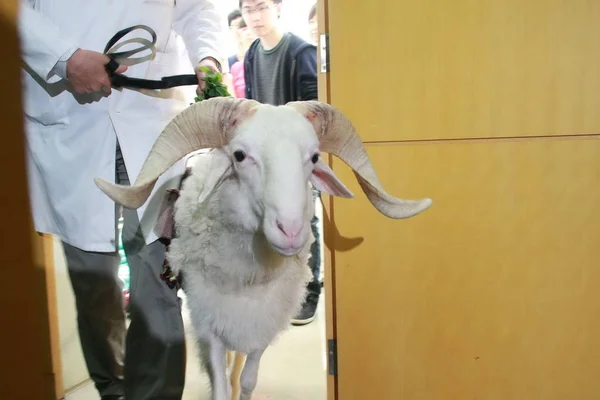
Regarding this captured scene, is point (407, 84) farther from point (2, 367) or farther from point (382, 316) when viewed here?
point (2, 367)

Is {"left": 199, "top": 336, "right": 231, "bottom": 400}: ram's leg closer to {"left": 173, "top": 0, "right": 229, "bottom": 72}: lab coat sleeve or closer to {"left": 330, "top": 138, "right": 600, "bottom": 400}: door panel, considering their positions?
{"left": 330, "top": 138, "right": 600, "bottom": 400}: door panel

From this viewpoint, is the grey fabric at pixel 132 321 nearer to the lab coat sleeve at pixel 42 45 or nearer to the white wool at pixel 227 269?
the white wool at pixel 227 269

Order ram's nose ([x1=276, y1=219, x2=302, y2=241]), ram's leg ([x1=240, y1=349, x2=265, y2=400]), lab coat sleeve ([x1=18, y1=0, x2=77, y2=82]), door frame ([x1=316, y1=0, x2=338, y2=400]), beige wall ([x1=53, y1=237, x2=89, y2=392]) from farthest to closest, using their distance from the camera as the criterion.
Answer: door frame ([x1=316, y1=0, x2=338, y2=400])
ram's leg ([x1=240, y1=349, x2=265, y2=400])
beige wall ([x1=53, y1=237, x2=89, y2=392])
lab coat sleeve ([x1=18, y1=0, x2=77, y2=82])
ram's nose ([x1=276, y1=219, x2=302, y2=241])

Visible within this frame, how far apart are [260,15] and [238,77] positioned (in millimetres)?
191

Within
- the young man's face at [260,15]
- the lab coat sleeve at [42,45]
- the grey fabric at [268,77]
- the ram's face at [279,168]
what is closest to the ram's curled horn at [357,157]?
the ram's face at [279,168]

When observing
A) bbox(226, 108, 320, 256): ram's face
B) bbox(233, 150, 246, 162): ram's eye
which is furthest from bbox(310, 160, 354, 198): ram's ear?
bbox(233, 150, 246, 162): ram's eye

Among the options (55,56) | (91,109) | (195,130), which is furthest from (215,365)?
(55,56)

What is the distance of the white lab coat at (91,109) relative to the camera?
104cm

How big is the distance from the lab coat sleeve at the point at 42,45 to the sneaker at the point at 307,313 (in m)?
0.99

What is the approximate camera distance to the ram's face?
35.7 inches

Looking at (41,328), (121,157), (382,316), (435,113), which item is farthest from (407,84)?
(41,328)

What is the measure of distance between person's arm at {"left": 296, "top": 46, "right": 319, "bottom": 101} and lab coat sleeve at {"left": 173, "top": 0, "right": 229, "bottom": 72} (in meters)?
0.27

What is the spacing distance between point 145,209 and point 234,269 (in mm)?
283

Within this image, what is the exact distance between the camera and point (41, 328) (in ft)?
3.51
